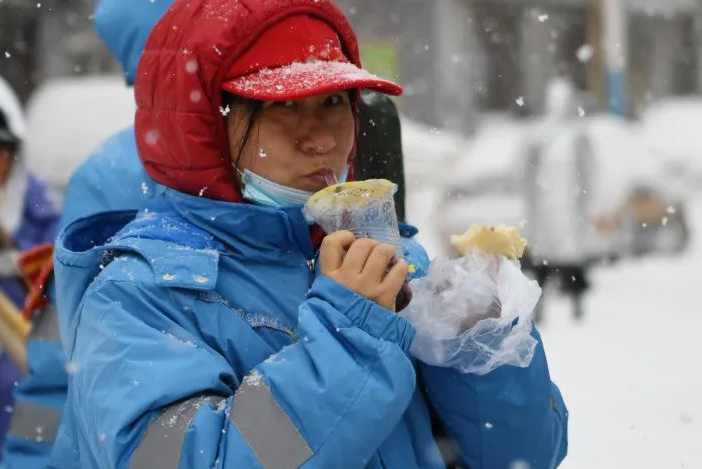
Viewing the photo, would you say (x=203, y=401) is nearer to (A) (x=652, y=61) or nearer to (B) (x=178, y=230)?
(B) (x=178, y=230)

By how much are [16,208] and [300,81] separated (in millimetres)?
3170

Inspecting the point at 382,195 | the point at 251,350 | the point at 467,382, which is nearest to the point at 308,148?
the point at 382,195

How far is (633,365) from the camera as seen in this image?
727 cm

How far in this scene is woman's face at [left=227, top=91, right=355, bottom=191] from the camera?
1.97 metres

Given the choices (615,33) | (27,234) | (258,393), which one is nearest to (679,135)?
(615,33)

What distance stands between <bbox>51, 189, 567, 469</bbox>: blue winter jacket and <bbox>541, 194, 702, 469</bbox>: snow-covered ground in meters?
2.12

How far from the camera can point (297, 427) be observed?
5.56 ft

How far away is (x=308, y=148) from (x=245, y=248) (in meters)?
0.20

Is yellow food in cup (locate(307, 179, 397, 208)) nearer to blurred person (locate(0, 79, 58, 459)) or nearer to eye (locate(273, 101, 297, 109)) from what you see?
eye (locate(273, 101, 297, 109))

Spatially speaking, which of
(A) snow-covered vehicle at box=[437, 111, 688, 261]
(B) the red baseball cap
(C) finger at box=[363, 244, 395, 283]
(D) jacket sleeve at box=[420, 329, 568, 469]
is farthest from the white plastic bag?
(A) snow-covered vehicle at box=[437, 111, 688, 261]

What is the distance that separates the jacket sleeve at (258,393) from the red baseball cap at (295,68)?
1.11 ft

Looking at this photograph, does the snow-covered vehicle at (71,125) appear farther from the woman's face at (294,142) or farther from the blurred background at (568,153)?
the woman's face at (294,142)

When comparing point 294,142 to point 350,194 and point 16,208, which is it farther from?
point 16,208

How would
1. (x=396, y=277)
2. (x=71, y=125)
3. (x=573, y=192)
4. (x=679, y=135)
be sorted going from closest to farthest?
1. (x=396, y=277)
2. (x=71, y=125)
3. (x=573, y=192)
4. (x=679, y=135)
